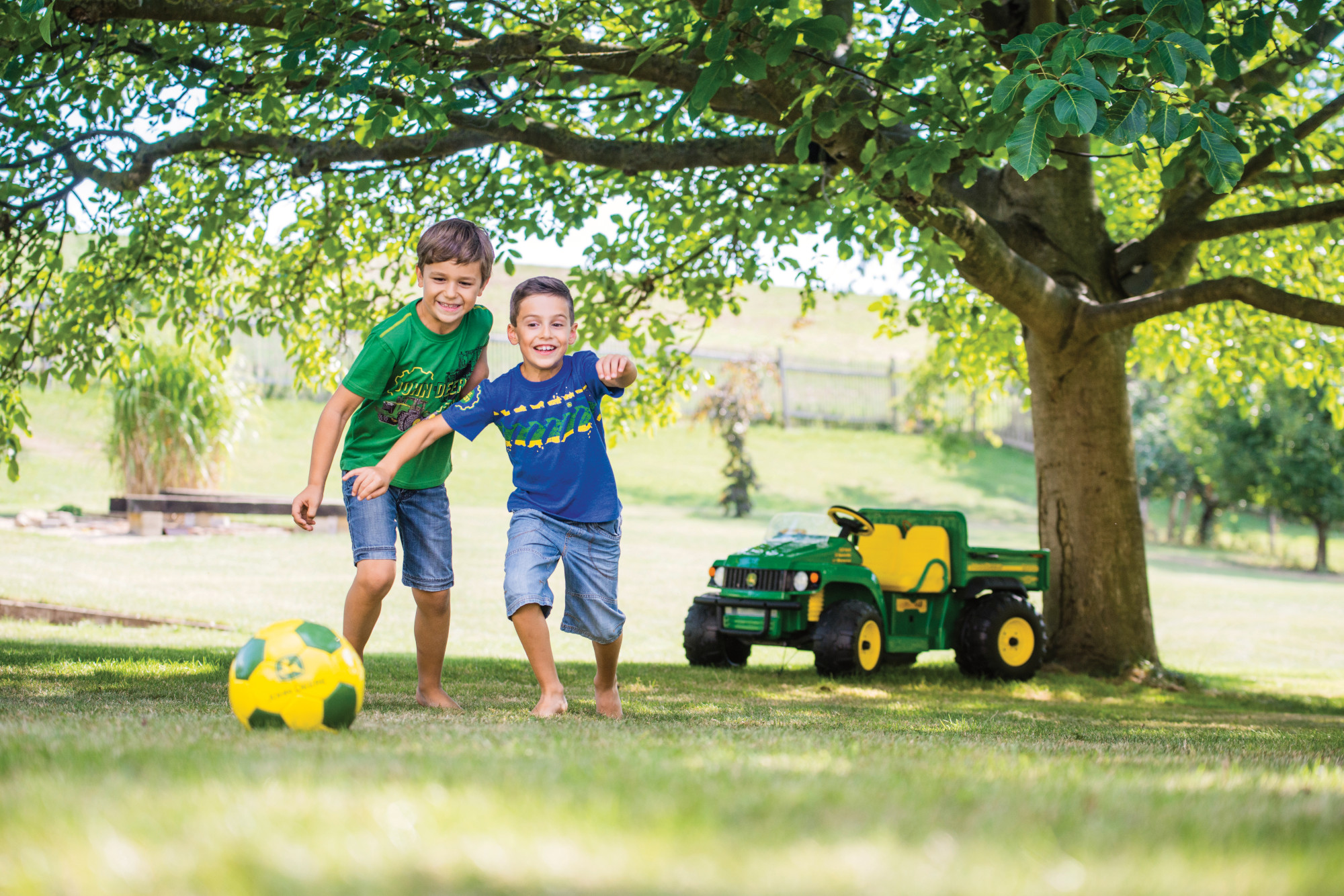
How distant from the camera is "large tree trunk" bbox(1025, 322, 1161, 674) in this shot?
9.05 meters

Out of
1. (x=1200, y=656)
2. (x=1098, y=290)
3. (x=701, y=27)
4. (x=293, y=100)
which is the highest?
(x=293, y=100)

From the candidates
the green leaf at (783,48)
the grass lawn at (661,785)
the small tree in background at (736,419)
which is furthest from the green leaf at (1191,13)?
the small tree in background at (736,419)

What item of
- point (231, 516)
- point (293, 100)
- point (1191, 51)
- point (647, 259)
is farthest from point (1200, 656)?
point (231, 516)

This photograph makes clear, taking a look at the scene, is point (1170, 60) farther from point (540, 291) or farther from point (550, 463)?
point (550, 463)

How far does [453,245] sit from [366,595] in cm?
157

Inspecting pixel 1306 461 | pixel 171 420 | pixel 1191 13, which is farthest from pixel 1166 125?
pixel 1306 461

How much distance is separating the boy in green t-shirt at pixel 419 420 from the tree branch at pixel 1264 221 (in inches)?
230

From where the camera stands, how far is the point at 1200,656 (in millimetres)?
Result: 13336

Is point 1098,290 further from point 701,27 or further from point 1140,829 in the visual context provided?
point 1140,829

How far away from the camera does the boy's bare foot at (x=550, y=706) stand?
4645 millimetres

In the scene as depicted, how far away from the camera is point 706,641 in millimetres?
8742

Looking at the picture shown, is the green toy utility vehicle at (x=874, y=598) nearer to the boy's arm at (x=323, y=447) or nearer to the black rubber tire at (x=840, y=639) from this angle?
the black rubber tire at (x=840, y=639)

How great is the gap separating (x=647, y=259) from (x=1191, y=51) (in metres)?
6.08

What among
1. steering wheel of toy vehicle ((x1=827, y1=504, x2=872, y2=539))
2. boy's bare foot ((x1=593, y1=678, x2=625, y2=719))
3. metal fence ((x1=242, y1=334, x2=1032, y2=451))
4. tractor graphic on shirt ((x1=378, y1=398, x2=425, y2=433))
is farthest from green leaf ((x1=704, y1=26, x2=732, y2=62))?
metal fence ((x1=242, y1=334, x2=1032, y2=451))
